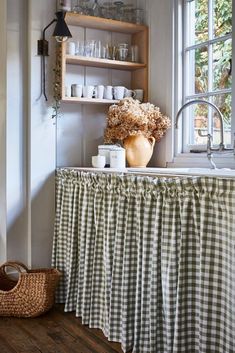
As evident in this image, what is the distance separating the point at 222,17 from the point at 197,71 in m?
0.37

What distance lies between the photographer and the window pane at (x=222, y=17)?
104 inches

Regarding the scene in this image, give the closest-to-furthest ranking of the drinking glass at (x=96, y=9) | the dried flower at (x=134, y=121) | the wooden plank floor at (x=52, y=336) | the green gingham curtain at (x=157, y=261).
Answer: the green gingham curtain at (x=157, y=261)
the wooden plank floor at (x=52, y=336)
the dried flower at (x=134, y=121)
the drinking glass at (x=96, y=9)

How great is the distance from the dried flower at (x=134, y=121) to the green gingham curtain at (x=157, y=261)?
0.43m

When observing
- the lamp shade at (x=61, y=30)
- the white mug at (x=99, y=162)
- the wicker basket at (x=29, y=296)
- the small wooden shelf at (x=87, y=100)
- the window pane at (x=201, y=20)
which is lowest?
the wicker basket at (x=29, y=296)

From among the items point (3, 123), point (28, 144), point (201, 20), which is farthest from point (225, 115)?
point (3, 123)

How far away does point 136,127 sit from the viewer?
2.85 m

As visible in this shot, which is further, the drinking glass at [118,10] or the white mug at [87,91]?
the drinking glass at [118,10]

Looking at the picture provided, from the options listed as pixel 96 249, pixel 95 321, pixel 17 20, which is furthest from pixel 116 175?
pixel 17 20

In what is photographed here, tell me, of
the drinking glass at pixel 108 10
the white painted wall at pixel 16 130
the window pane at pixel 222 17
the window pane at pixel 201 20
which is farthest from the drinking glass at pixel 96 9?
the window pane at pixel 222 17

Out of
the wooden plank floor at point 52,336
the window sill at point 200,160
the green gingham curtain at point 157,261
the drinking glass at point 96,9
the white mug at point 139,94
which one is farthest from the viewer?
the white mug at point 139,94

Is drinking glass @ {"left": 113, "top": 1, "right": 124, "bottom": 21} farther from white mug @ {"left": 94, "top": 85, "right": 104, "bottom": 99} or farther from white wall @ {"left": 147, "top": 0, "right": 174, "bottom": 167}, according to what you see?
white mug @ {"left": 94, "top": 85, "right": 104, "bottom": 99}

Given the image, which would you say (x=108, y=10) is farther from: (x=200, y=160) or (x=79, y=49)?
(x=200, y=160)

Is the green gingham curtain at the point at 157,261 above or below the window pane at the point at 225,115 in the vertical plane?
below

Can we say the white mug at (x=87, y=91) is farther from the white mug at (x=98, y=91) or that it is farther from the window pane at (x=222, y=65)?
the window pane at (x=222, y=65)
